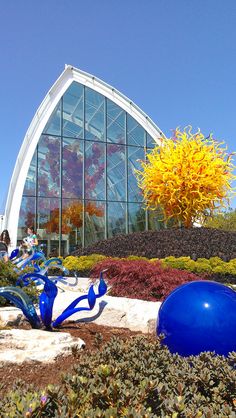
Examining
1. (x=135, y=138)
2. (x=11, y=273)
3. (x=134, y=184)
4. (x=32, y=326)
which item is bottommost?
(x=32, y=326)

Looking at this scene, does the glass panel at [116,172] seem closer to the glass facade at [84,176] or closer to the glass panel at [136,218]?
the glass facade at [84,176]

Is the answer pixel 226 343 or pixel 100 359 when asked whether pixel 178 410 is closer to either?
pixel 100 359

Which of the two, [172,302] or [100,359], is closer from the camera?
[100,359]

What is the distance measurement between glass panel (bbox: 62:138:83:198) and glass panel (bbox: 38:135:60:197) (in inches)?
14.4

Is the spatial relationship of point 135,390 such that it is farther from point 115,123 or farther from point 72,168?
point 115,123

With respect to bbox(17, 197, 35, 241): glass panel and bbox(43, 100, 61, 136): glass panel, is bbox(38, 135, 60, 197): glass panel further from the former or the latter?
bbox(17, 197, 35, 241): glass panel

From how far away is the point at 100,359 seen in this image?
3176 millimetres

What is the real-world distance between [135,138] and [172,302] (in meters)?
21.1

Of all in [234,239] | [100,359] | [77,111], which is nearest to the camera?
[100,359]

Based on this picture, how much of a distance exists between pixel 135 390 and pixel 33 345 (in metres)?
1.89

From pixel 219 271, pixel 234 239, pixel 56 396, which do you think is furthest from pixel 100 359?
pixel 234 239

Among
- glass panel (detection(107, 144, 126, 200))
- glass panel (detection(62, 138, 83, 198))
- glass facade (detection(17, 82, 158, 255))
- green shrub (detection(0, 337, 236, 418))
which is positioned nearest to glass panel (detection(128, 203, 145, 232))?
glass facade (detection(17, 82, 158, 255))

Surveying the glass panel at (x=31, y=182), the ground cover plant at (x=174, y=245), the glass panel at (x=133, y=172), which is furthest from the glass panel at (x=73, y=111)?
the ground cover plant at (x=174, y=245)

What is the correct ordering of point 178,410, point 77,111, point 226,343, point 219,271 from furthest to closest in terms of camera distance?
point 77,111 → point 219,271 → point 226,343 → point 178,410
